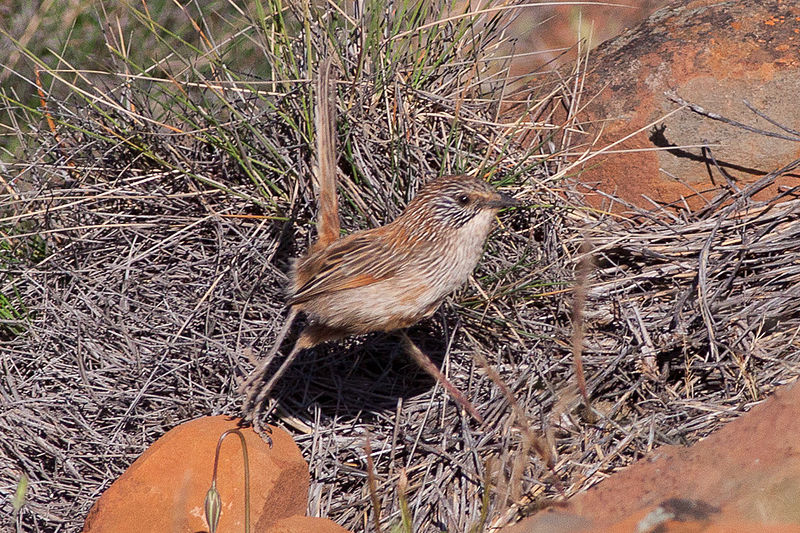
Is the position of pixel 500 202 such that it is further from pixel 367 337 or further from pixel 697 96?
pixel 697 96

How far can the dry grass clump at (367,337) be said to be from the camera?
3.97m

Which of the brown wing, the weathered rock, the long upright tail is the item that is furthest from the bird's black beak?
the weathered rock

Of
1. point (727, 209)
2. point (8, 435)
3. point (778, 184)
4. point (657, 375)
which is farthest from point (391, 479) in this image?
point (778, 184)

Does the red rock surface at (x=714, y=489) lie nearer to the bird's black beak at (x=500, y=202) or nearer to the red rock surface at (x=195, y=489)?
the red rock surface at (x=195, y=489)

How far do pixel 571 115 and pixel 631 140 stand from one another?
14.0 inches

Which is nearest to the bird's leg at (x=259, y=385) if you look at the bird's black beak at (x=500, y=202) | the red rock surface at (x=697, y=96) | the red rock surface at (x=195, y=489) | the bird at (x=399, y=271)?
the bird at (x=399, y=271)

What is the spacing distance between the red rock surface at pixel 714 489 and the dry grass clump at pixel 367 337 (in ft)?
2.90

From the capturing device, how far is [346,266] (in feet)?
13.2

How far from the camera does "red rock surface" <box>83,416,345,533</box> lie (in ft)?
11.3

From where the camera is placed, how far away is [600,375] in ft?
13.3

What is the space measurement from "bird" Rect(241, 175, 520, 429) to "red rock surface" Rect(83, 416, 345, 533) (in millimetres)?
258

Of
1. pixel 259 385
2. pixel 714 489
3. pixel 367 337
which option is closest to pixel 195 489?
pixel 259 385

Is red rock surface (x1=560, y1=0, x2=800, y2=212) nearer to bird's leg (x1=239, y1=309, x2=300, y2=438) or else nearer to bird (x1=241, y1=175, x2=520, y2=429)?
bird (x1=241, y1=175, x2=520, y2=429)

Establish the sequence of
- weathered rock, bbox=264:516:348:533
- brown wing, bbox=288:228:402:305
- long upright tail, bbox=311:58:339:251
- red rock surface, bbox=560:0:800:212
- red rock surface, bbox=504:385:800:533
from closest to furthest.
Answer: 1. red rock surface, bbox=504:385:800:533
2. weathered rock, bbox=264:516:348:533
3. brown wing, bbox=288:228:402:305
4. long upright tail, bbox=311:58:339:251
5. red rock surface, bbox=560:0:800:212
